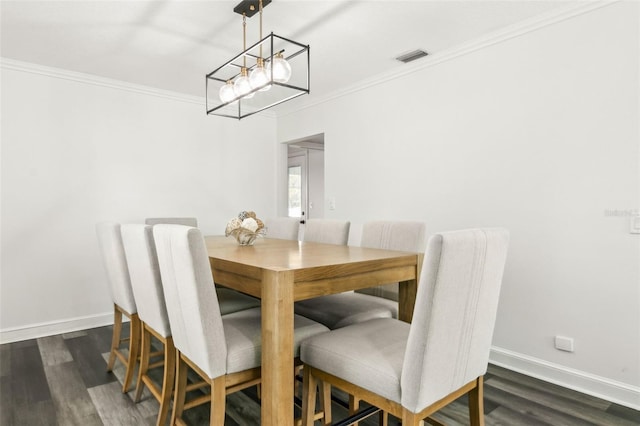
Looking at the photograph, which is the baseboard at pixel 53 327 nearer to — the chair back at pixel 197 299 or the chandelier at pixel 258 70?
the chandelier at pixel 258 70

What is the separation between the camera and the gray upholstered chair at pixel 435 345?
1.11 meters

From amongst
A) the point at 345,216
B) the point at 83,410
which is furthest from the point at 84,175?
the point at 345,216

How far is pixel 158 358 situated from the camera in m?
2.78

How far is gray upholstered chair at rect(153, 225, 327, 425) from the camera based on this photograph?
1.36 m

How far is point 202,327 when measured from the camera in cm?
136

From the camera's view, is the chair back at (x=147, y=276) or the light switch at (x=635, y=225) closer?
the chair back at (x=147, y=276)

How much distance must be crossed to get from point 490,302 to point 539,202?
4.89 feet

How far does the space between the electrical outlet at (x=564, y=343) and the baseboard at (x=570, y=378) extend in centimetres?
12

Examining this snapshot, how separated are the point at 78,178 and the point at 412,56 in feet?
10.4

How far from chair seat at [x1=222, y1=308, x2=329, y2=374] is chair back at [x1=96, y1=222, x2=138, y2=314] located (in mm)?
814

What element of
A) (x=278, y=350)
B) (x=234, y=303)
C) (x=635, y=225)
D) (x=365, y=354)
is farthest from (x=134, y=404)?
(x=635, y=225)

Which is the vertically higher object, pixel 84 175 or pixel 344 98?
pixel 344 98

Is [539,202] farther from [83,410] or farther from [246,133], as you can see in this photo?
[246,133]

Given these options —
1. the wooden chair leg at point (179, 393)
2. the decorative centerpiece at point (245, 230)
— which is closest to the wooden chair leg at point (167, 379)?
the wooden chair leg at point (179, 393)
